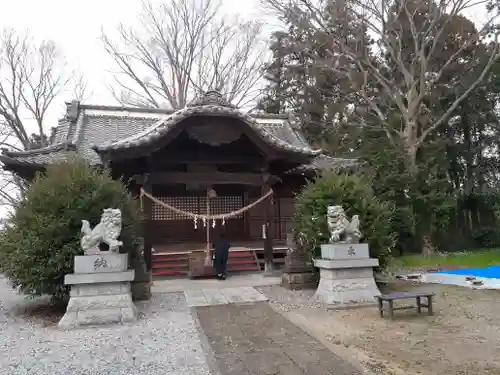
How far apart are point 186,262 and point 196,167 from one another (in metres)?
3.01

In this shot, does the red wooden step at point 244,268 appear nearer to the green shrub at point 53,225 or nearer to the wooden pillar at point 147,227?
the wooden pillar at point 147,227

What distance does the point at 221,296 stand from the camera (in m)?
8.54

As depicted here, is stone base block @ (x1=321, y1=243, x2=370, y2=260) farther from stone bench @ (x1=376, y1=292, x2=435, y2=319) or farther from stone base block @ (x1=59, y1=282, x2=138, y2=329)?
stone base block @ (x1=59, y1=282, x2=138, y2=329)

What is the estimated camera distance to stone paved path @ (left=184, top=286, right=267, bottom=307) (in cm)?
810

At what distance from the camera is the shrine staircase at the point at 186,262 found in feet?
38.9

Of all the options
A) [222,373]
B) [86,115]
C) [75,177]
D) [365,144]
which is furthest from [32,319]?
[365,144]

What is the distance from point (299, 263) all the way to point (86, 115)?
35.1 feet

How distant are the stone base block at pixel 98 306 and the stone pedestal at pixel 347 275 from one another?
3667 mm

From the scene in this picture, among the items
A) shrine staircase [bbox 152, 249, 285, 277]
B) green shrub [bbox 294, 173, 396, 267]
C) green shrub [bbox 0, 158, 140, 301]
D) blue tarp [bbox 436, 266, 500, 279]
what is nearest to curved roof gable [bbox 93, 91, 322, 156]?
green shrub [bbox 0, 158, 140, 301]

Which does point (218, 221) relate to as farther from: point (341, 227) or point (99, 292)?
point (99, 292)

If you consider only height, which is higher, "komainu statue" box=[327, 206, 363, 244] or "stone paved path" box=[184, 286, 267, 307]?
"komainu statue" box=[327, 206, 363, 244]

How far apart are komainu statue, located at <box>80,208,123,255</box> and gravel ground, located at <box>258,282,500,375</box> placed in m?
3.30

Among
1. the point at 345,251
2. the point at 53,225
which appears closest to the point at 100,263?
the point at 53,225

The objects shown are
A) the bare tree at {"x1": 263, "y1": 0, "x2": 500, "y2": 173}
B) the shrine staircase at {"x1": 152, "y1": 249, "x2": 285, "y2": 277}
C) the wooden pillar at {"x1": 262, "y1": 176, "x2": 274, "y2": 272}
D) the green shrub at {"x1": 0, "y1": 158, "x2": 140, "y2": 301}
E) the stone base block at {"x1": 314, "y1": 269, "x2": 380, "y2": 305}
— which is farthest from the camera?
the bare tree at {"x1": 263, "y1": 0, "x2": 500, "y2": 173}
